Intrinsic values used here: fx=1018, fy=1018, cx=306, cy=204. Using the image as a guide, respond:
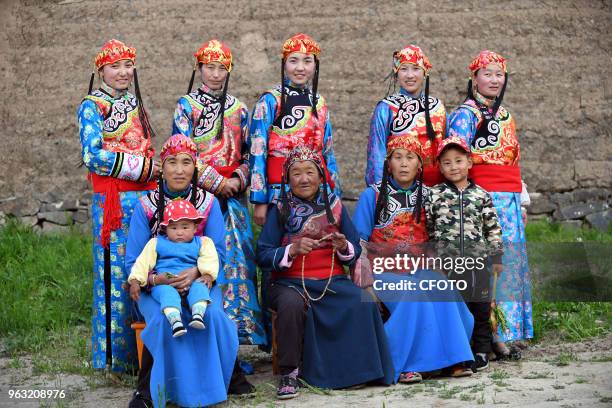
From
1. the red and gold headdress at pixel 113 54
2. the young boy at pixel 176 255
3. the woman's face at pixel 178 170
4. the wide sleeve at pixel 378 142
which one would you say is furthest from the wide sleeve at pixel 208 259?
the red and gold headdress at pixel 113 54

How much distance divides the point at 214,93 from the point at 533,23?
3973 mm

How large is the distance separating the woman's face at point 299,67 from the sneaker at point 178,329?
1798mm

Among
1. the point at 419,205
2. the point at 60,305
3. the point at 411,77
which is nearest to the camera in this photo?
the point at 419,205

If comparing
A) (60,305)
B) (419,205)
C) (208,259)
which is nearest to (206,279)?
(208,259)

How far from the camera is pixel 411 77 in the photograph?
6113 millimetres

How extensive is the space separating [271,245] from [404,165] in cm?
88

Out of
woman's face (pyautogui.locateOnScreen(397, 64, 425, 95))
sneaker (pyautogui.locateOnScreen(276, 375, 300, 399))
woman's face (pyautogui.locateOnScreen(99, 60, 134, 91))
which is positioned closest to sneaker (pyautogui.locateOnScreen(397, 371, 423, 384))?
sneaker (pyautogui.locateOnScreen(276, 375, 300, 399))

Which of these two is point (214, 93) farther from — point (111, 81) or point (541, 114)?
point (541, 114)

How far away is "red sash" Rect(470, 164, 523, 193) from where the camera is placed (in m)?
6.04

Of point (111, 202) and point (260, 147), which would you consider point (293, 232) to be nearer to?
point (260, 147)

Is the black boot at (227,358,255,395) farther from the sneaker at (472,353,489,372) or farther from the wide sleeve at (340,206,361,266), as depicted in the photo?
the sneaker at (472,353,489,372)

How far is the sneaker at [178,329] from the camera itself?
16.2 feet

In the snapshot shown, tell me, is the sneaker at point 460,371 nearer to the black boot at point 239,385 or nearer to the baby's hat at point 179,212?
the black boot at point 239,385

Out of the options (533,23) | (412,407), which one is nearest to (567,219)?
(533,23)
